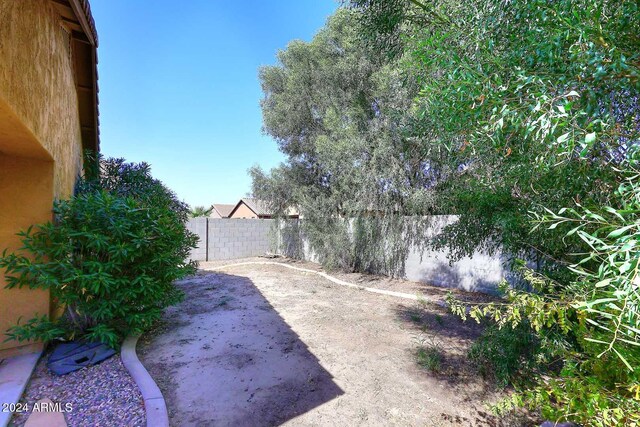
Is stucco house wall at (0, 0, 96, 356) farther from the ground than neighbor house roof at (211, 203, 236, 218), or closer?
closer

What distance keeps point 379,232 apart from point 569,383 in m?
7.56

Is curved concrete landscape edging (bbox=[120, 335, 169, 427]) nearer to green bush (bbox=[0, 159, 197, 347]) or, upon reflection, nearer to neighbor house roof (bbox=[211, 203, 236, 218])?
green bush (bbox=[0, 159, 197, 347])

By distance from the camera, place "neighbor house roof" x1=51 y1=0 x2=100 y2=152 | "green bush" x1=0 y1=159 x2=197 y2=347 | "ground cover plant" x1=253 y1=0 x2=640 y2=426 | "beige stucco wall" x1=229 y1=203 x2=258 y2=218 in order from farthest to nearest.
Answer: "beige stucco wall" x1=229 y1=203 x2=258 y2=218
"neighbor house roof" x1=51 y1=0 x2=100 y2=152
"green bush" x1=0 y1=159 x2=197 y2=347
"ground cover plant" x1=253 y1=0 x2=640 y2=426

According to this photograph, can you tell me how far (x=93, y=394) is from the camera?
2.84 m

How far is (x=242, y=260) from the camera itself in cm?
1320

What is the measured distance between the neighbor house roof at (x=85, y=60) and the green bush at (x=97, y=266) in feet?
7.38

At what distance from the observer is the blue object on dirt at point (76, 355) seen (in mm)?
3189

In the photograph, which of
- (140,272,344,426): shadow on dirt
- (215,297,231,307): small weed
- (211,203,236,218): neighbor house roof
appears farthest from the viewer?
(211,203,236,218): neighbor house roof

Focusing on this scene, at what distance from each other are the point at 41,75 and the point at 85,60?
290 centimetres

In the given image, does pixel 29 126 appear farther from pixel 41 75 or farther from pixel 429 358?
pixel 429 358

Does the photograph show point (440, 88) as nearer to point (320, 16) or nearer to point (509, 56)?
point (509, 56)

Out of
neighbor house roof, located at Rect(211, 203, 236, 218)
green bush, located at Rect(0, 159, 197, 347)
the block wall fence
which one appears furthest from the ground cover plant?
neighbor house roof, located at Rect(211, 203, 236, 218)

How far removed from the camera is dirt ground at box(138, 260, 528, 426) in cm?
280

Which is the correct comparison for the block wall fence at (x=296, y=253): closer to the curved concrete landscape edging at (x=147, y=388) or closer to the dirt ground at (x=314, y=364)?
the dirt ground at (x=314, y=364)
